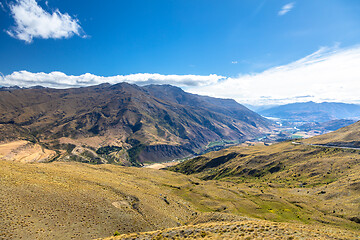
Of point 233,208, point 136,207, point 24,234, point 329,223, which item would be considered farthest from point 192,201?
point 24,234

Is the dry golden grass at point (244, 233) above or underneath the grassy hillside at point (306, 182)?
above

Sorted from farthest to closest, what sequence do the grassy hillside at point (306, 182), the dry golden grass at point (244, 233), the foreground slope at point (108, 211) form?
1. the grassy hillside at point (306, 182)
2. the foreground slope at point (108, 211)
3. the dry golden grass at point (244, 233)

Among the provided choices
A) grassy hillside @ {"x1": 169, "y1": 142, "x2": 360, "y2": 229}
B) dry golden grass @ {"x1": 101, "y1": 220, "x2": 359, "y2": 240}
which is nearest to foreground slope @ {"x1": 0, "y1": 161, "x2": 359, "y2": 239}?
dry golden grass @ {"x1": 101, "y1": 220, "x2": 359, "y2": 240}

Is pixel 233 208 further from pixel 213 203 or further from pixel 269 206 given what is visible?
pixel 269 206

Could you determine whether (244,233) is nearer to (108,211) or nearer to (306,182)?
(108,211)

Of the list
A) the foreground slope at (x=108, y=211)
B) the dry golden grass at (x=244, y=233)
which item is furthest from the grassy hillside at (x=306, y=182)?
the dry golden grass at (x=244, y=233)

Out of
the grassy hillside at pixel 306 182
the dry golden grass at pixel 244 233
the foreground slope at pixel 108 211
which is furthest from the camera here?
the grassy hillside at pixel 306 182

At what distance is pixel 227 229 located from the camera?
118 ft

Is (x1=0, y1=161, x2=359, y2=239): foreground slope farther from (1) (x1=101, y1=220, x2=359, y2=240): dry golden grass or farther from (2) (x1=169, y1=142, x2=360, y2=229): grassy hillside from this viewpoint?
(2) (x1=169, y1=142, x2=360, y2=229): grassy hillside

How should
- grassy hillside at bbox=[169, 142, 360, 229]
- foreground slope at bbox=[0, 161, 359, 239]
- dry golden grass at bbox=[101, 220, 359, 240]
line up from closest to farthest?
dry golden grass at bbox=[101, 220, 359, 240] < foreground slope at bbox=[0, 161, 359, 239] < grassy hillside at bbox=[169, 142, 360, 229]

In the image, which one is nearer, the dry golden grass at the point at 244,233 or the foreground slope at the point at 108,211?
the dry golden grass at the point at 244,233

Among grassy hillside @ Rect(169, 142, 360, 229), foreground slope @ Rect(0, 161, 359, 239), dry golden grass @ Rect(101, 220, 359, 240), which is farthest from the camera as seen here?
grassy hillside @ Rect(169, 142, 360, 229)

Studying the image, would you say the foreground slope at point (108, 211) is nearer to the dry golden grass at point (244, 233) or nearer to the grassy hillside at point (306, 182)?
the dry golden grass at point (244, 233)

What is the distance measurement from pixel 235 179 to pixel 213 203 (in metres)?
77.7
